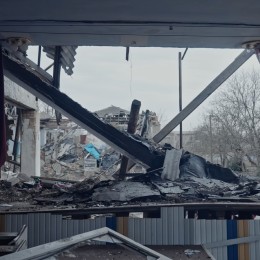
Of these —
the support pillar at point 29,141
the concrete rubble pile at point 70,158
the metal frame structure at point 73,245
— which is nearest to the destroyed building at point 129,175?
the metal frame structure at point 73,245

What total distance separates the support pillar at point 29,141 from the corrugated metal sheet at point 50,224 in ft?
25.6

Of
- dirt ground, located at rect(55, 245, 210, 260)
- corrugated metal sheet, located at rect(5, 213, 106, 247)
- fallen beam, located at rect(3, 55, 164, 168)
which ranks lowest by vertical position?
dirt ground, located at rect(55, 245, 210, 260)

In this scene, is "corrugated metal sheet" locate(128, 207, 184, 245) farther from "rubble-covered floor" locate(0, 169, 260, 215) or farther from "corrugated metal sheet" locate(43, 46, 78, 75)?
"corrugated metal sheet" locate(43, 46, 78, 75)

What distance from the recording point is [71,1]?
4.25 metres

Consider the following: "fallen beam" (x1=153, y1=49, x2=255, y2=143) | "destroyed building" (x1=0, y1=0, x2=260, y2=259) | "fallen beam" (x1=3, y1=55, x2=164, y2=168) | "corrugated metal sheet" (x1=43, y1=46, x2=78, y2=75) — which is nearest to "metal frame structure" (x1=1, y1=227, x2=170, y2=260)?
"destroyed building" (x1=0, y1=0, x2=260, y2=259)

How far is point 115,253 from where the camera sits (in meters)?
4.85

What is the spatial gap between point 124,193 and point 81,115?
1.96 meters

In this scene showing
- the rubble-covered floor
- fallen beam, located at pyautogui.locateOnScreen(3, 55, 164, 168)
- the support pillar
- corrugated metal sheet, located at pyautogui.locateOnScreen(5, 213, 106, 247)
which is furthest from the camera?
the support pillar

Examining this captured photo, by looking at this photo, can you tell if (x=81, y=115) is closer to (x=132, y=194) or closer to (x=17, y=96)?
(x=132, y=194)

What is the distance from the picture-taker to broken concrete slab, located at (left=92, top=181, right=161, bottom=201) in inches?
264

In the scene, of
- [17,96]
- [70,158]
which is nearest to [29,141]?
[17,96]

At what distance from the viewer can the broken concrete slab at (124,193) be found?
6699 mm

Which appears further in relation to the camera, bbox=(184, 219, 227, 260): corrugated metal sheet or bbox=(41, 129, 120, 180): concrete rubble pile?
bbox=(41, 129, 120, 180): concrete rubble pile

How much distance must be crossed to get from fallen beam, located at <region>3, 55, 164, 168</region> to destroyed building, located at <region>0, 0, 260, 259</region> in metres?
0.02
